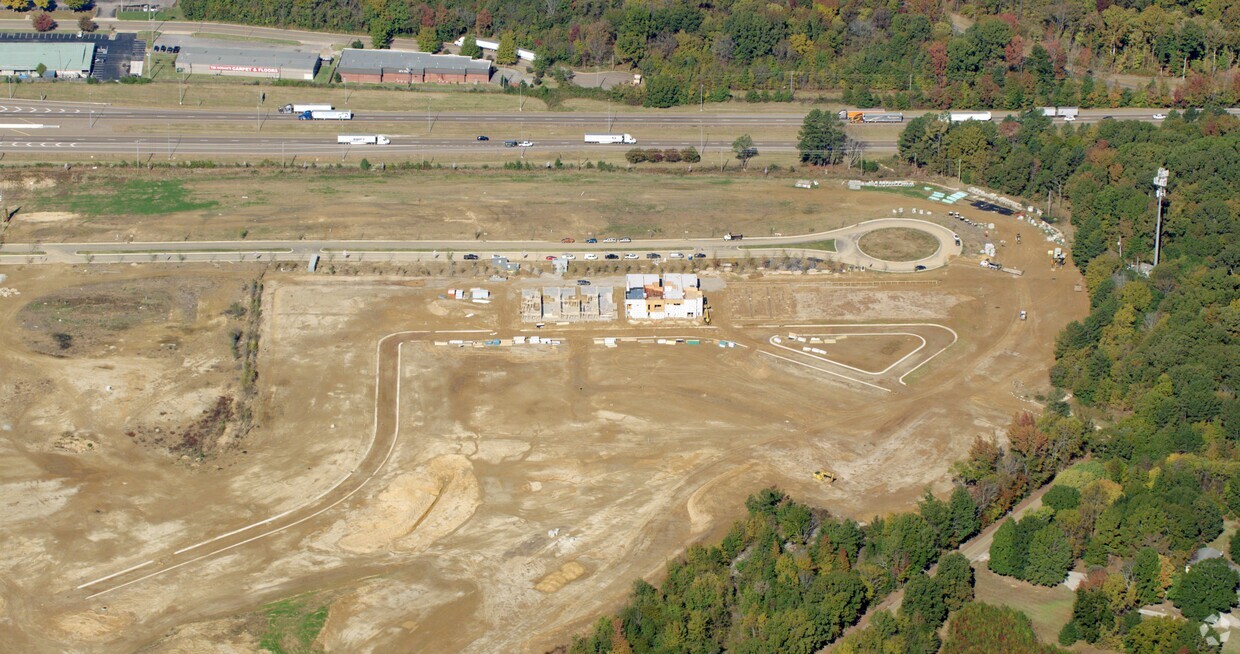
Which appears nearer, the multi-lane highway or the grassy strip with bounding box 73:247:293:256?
the grassy strip with bounding box 73:247:293:256

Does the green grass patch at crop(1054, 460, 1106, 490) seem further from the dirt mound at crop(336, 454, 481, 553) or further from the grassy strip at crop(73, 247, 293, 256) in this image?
the grassy strip at crop(73, 247, 293, 256)

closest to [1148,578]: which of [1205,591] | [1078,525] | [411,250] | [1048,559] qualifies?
[1205,591]

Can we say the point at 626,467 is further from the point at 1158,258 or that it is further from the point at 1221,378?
the point at 1158,258

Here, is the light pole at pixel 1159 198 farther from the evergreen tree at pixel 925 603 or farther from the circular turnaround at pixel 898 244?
the evergreen tree at pixel 925 603

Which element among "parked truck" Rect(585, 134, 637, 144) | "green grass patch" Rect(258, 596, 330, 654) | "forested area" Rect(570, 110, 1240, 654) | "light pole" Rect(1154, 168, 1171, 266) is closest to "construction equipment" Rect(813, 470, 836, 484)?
"forested area" Rect(570, 110, 1240, 654)

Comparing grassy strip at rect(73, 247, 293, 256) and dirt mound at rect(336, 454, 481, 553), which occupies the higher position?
grassy strip at rect(73, 247, 293, 256)

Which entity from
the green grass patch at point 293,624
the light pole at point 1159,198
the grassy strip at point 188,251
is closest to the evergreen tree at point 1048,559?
the green grass patch at point 293,624

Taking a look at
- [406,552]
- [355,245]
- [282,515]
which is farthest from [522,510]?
[355,245]
